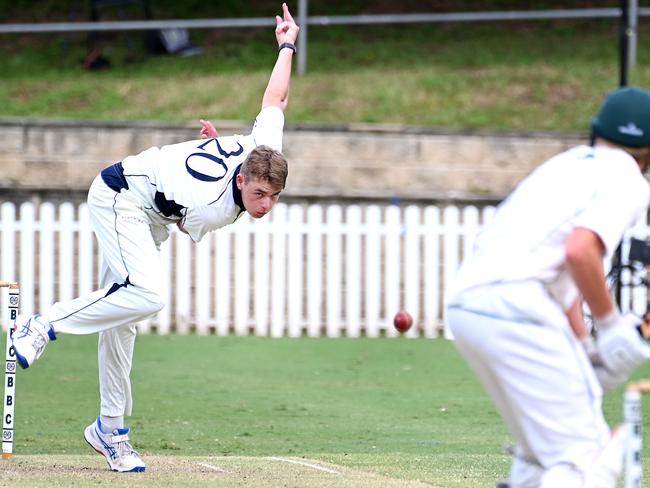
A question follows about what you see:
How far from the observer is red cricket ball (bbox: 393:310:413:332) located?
14.1 meters

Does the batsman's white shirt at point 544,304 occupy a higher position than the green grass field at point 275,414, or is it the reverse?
the batsman's white shirt at point 544,304

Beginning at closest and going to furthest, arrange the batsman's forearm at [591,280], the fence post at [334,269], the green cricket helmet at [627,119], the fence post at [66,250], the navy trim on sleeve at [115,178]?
1. the batsman's forearm at [591,280]
2. the green cricket helmet at [627,119]
3. the navy trim on sleeve at [115,178]
4. the fence post at [66,250]
5. the fence post at [334,269]

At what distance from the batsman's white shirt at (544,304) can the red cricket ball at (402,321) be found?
365 inches

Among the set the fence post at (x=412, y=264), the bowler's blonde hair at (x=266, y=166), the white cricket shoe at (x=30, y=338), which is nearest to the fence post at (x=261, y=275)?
the fence post at (x=412, y=264)

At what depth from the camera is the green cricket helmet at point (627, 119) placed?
4.70m

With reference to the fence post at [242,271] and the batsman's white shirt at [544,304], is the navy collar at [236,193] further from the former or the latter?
the fence post at [242,271]

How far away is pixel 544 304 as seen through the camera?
4.64 metres

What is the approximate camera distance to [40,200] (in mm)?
15305

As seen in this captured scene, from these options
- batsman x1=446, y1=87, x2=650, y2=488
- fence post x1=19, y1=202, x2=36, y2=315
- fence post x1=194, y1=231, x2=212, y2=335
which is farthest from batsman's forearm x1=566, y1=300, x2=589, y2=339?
fence post x1=19, y1=202, x2=36, y2=315

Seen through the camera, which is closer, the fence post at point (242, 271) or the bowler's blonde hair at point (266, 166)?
the bowler's blonde hair at point (266, 166)

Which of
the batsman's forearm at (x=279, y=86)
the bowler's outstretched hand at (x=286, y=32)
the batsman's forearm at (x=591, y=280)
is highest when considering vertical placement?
the bowler's outstretched hand at (x=286, y=32)

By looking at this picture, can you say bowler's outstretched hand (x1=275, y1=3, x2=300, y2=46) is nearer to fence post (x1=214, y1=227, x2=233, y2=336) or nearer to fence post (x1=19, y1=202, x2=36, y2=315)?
fence post (x1=214, y1=227, x2=233, y2=336)

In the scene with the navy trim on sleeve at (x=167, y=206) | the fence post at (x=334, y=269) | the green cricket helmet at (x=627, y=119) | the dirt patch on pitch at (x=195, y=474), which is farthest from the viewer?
the fence post at (x=334, y=269)

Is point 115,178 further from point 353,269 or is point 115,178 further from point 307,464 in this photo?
point 353,269
